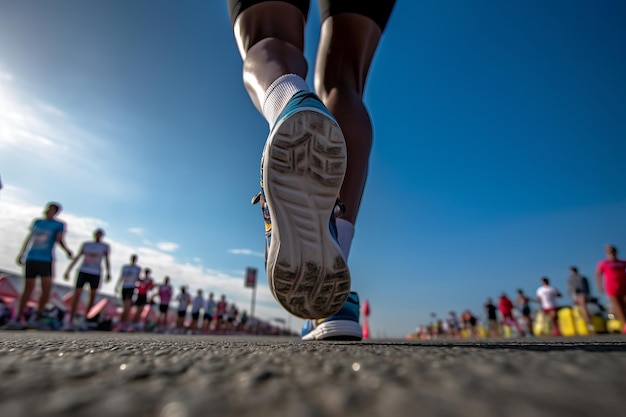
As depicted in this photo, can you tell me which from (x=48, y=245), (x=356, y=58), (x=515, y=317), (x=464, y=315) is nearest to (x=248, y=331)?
(x=464, y=315)

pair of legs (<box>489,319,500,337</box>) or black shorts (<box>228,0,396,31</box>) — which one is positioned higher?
black shorts (<box>228,0,396,31</box>)

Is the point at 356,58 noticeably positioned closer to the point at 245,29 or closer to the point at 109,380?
the point at 245,29

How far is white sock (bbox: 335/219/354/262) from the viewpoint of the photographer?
1.09 metres

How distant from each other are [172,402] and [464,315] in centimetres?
1704

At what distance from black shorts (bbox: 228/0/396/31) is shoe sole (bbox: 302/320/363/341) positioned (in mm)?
1024

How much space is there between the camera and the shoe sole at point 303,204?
772mm

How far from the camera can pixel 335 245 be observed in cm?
81

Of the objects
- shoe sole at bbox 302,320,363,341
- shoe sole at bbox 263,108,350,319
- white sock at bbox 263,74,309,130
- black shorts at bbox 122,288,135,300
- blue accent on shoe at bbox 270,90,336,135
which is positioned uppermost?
black shorts at bbox 122,288,135,300

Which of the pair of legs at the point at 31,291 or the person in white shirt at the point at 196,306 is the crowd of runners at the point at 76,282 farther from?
the person in white shirt at the point at 196,306

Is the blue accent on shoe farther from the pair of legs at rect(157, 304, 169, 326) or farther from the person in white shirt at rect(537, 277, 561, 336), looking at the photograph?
the pair of legs at rect(157, 304, 169, 326)

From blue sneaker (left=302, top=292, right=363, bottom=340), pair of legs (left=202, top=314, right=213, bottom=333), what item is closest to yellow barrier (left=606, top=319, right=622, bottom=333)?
blue sneaker (left=302, top=292, right=363, bottom=340)

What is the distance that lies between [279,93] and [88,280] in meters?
5.49

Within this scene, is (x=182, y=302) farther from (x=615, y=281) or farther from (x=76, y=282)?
(x=615, y=281)

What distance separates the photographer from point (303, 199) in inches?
31.2
